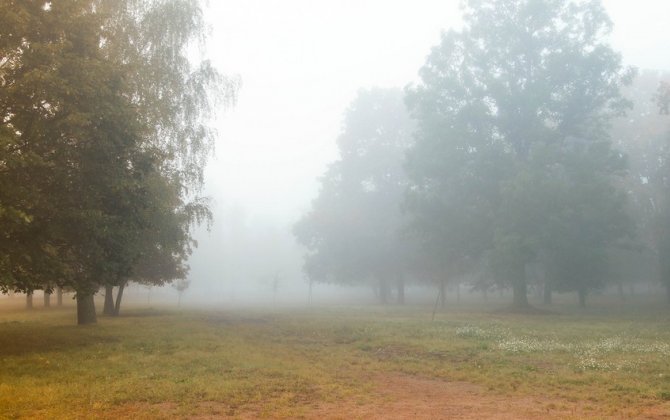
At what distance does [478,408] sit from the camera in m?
11.2

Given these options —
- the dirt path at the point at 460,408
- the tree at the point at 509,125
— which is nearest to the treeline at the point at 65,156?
the dirt path at the point at 460,408

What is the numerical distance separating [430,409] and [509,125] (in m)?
34.1

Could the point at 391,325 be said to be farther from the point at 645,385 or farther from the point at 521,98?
the point at 521,98

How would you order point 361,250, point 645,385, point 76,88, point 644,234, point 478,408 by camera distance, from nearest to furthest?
point 478,408 → point 645,385 → point 76,88 → point 644,234 → point 361,250

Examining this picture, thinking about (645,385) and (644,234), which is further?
(644,234)

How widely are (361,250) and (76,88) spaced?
4679 centimetres

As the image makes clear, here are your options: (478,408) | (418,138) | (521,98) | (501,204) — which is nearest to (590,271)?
(501,204)

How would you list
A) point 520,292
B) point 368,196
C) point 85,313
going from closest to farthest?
point 85,313 → point 520,292 → point 368,196

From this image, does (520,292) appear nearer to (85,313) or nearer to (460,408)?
(85,313)

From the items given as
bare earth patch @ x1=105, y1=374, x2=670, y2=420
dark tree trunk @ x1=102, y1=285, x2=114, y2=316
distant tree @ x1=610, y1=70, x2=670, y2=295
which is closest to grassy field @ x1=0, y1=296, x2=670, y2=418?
bare earth patch @ x1=105, y1=374, x2=670, y2=420

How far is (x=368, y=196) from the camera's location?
210 feet

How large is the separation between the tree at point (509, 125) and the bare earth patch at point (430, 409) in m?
25.5

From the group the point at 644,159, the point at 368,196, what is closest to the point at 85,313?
the point at 368,196

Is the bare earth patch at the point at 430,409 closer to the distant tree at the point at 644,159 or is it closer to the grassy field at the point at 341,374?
the grassy field at the point at 341,374
